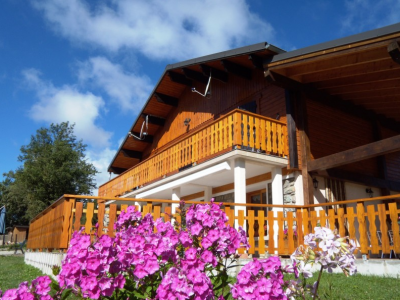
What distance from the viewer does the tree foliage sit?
107 ft

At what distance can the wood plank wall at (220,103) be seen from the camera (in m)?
11.7

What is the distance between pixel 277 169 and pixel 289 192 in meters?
0.74

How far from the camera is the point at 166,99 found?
17734 mm

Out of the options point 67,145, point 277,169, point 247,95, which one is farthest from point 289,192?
point 67,145

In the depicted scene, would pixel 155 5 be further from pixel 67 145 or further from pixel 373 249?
pixel 67 145

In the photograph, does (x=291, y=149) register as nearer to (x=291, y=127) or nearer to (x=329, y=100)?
(x=291, y=127)

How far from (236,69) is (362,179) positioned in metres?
5.52

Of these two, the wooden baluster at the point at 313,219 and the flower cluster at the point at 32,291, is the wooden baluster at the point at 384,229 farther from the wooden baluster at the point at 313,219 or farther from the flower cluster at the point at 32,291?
the flower cluster at the point at 32,291

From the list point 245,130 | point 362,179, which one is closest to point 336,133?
point 362,179

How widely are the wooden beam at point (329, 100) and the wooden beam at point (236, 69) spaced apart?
8.29ft

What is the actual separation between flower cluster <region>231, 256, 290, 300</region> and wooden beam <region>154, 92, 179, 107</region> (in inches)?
619

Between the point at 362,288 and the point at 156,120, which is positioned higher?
the point at 156,120

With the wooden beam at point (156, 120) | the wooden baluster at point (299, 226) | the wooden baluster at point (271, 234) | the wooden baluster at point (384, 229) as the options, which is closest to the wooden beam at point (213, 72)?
the wooden beam at point (156, 120)

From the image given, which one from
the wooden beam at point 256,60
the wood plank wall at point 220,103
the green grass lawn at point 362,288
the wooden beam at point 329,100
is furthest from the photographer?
the wood plank wall at point 220,103
